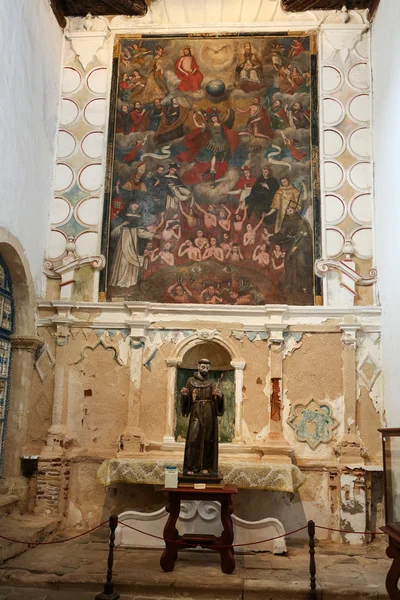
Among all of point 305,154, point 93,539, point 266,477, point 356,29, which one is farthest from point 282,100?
point 93,539

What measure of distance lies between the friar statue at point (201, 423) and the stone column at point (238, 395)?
1441mm

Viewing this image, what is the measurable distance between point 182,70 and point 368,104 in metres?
2.97

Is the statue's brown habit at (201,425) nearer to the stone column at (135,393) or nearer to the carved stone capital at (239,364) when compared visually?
the carved stone capital at (239,364)

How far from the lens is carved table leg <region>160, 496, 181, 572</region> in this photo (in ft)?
21.5

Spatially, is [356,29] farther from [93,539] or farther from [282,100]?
[93,539]

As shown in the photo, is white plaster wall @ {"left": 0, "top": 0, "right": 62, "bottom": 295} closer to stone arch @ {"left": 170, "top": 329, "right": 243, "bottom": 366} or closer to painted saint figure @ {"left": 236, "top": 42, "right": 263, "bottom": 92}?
stone arch @ {"left": 170, "top": 329, "right": 243, "bottom": 366}

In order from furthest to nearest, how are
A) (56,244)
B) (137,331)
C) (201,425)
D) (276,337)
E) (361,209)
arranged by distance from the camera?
(56,244) → (361,209) → (137,331) → (276,337) → (201,425)

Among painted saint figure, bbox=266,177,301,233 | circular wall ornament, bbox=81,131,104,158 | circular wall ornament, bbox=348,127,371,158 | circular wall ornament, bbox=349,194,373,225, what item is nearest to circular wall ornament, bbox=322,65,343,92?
circular wall ornament, bbox=348,127,371,158

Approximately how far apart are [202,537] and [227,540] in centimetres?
28

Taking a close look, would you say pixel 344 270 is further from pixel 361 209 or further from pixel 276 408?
pixel 276 408

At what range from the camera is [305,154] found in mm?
9781

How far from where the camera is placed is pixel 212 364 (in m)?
9.41

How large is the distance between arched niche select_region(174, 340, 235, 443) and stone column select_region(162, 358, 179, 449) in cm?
15

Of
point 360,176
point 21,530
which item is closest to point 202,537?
point 21,530
